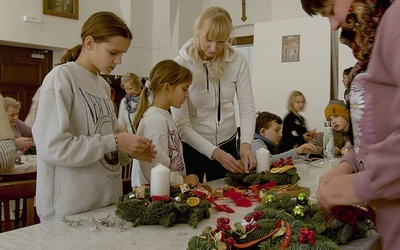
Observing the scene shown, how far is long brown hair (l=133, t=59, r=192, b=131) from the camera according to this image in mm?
2223

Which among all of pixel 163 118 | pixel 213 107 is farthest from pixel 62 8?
pixel 163 118

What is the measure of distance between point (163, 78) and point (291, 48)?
4.32m

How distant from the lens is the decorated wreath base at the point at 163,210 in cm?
141

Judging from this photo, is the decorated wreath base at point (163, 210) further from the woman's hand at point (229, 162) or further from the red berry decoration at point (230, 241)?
the woman's hand at point (229, 162)

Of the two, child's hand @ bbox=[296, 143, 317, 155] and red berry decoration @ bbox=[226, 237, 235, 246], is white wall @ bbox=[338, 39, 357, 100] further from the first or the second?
red berry decoration @ bbox=[226, 237, 235, 246]

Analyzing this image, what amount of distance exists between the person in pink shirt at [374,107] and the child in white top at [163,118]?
3.77 feet

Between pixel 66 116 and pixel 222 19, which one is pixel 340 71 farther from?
pixel 66 116

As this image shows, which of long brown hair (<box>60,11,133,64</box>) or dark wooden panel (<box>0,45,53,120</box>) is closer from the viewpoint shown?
long brown hair (<box>60,11,133,64</box>)

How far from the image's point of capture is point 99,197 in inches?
70.6

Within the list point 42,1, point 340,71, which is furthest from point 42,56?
point 340,71

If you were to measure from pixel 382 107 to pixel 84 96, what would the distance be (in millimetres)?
1245

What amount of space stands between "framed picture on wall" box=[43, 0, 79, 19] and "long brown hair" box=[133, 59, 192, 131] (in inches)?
198

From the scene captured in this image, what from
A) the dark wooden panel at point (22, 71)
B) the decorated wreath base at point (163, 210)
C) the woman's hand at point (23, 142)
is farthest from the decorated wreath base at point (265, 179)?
the dark wooden panel at point (22, 71)

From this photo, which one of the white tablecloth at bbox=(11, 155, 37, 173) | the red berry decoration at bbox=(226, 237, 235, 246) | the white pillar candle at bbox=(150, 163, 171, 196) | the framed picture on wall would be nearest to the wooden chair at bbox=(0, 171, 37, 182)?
the white tablecloth at bbox=(11, 155, 37, 173)
